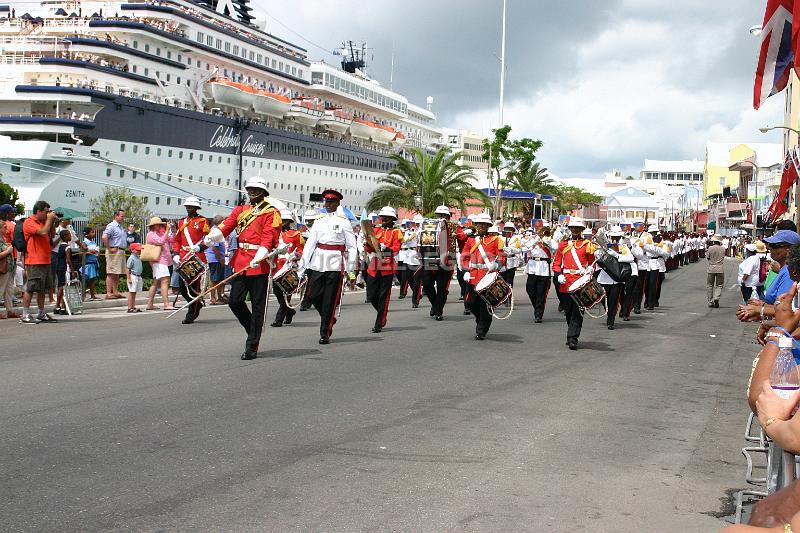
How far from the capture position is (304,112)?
62.7 m

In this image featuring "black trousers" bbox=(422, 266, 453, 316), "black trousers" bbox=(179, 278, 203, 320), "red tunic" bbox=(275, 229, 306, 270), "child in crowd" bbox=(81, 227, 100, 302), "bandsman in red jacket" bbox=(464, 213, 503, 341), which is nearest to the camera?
"bandsman in red jacket" bbox=(464, 213, 503, 341)

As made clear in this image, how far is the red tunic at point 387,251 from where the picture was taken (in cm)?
1526

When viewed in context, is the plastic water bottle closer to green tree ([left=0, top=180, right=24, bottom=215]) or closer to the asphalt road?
the asphalt road

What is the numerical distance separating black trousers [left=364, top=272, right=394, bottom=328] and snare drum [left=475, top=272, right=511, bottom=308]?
5.35 ft

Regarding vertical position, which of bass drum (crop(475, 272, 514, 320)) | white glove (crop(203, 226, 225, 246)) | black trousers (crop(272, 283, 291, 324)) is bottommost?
black trousers (crop(272, 283, 291, 324))

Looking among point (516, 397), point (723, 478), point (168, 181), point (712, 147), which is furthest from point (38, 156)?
point (712, 147)

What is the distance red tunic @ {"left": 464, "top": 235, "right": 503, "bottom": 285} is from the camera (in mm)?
13750

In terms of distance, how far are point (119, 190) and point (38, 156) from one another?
362 cm

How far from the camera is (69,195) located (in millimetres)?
41344

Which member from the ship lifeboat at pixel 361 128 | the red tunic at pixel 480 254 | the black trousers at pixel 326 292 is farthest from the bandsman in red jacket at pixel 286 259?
the ship lifeboat at pixel 361 128

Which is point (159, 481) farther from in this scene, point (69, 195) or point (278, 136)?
point (278, 136)

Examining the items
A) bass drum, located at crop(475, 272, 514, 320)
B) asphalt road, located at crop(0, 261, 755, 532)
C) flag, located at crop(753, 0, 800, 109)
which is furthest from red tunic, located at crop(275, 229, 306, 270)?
flag, located at crop(753, 0, 800, 109)

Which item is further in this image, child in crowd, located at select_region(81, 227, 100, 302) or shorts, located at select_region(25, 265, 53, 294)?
child in crowd, located at select_region(81, 227, 100, 302)

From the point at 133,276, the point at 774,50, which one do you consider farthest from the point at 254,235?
the point at 774,50
